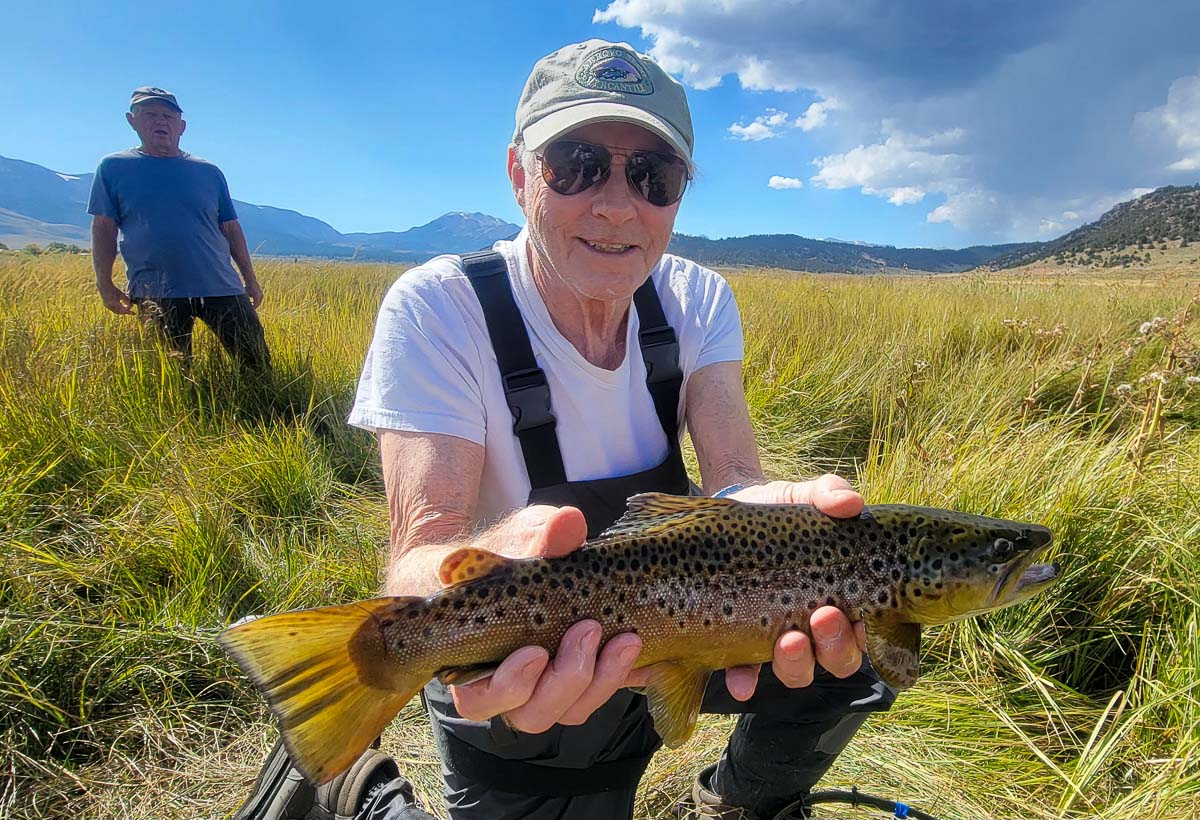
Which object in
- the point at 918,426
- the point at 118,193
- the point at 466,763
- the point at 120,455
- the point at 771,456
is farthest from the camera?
the point at 118,193

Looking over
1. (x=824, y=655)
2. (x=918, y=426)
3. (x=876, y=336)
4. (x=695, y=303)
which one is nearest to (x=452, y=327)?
(x=695, y=303)

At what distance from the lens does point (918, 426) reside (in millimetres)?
4461

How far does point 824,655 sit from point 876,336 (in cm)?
598

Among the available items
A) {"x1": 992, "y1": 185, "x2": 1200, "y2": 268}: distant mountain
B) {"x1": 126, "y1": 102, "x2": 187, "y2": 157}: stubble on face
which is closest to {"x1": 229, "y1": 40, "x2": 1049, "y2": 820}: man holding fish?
{"x1": 126, "y1": 102, "x2": 187, "y2": 157}: stubble on face

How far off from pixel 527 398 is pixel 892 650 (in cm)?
141

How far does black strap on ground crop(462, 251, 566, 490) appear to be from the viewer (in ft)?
7.53

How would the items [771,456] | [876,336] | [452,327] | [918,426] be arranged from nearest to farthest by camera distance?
[452,327]
[918,426]
[771,456]
[876,336]

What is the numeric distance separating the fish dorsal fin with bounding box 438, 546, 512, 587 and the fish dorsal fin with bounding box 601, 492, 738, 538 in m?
0.37

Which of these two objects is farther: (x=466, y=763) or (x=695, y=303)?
(x=695, y=303)

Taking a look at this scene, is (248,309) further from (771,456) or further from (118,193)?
(771,456)

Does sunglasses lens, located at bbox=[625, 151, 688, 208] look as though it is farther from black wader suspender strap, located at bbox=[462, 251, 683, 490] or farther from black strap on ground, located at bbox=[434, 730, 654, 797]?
black strap on ground, located at bbox=[434, 730, 654, 797]

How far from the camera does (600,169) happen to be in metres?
2.29

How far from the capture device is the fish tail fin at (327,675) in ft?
4.59

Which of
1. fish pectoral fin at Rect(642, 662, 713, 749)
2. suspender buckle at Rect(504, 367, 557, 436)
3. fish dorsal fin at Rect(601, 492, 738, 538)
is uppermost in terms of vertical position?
suspender buckle at Rect(504, 367, 557, 436)
